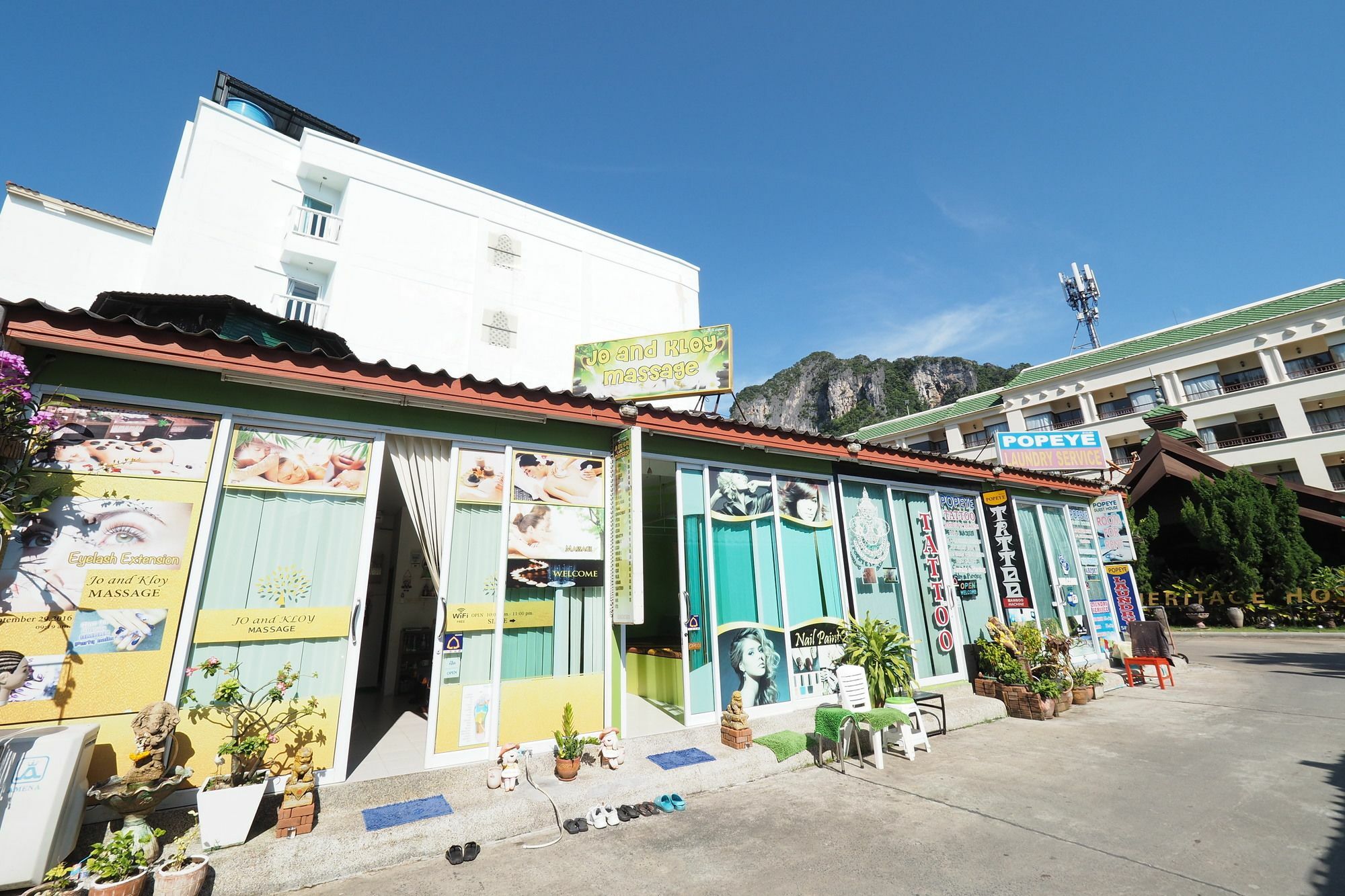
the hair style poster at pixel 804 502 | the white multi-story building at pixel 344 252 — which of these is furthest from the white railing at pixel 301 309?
the hair style poster at pixel 804 502

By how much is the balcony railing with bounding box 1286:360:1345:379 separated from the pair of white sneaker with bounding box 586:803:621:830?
39179 millimetres

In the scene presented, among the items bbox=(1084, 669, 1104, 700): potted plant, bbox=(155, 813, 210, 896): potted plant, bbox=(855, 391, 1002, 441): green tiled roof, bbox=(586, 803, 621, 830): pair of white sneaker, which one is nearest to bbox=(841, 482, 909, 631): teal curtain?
bbox=(1084, 669, 1104, 700): potted plant

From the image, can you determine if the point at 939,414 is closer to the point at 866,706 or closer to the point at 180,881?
the point at 866,706

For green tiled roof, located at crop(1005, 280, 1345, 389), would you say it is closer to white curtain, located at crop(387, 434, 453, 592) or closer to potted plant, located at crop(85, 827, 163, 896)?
white curtain, located at crop(387, 434, 453, 592)

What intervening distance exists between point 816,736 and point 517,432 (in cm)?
500

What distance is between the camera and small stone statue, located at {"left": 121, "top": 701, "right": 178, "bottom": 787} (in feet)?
12.4

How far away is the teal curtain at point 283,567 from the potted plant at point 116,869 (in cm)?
144

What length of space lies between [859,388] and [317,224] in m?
71.7

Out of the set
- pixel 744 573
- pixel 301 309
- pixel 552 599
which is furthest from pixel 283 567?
pixel 301 309

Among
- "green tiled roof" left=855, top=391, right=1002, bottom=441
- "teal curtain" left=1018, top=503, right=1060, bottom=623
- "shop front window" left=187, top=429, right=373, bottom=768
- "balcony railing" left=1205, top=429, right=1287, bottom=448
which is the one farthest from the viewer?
"green tiled roof" left=855, top=391, right=1002, bottom=441

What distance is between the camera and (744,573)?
7.45 m

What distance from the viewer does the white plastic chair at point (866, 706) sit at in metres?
6.16

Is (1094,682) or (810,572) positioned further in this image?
(1094,682)

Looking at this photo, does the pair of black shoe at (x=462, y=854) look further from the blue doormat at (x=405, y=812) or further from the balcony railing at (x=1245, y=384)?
the balcony railing at (x=1245, y=384)
